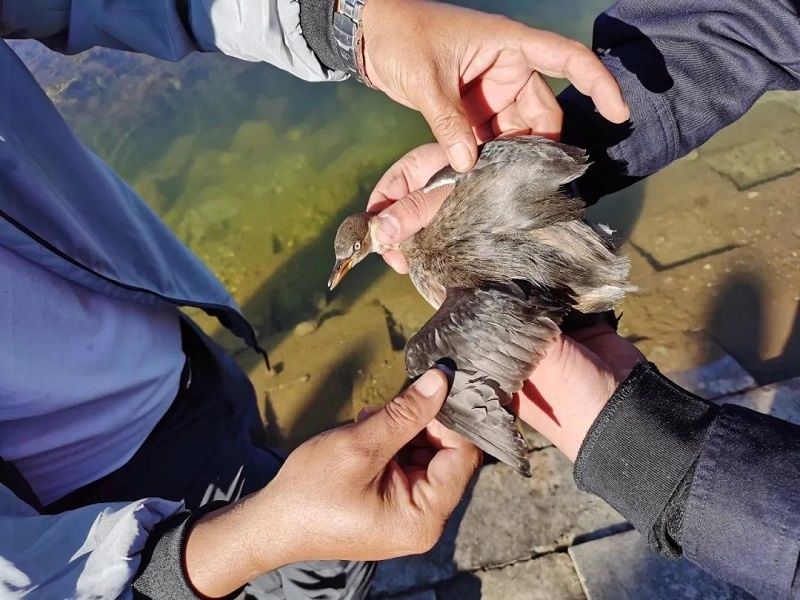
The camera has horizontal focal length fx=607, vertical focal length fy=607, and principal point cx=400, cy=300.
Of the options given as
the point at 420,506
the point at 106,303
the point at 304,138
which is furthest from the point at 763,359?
the point at 304,138

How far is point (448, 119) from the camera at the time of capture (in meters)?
2.67

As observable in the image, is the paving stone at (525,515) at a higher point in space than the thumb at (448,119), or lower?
lower

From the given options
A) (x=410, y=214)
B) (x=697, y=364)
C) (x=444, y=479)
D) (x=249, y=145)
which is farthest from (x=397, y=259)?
(x=249, y=145)

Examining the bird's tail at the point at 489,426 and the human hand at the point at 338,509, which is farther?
the bird's tail at the point at 489,426

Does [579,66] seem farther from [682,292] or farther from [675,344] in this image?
[682,292]

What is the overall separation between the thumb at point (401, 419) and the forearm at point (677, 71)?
1.47 meters

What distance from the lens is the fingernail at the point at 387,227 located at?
133 inches

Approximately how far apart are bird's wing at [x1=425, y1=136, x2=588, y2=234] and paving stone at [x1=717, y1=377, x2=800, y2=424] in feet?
7.13

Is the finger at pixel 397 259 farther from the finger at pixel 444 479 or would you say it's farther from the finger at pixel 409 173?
the finger at pixel 444 479

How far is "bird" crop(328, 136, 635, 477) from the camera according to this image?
2676 mm

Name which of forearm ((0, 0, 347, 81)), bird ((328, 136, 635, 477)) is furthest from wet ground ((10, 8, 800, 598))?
forearm ((0, 0, 347, 81))

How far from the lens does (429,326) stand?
9.42ft

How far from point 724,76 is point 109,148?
24.6ft

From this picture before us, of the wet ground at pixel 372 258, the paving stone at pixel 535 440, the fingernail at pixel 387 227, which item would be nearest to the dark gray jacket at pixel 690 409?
the fingernail at pixel 387 227
